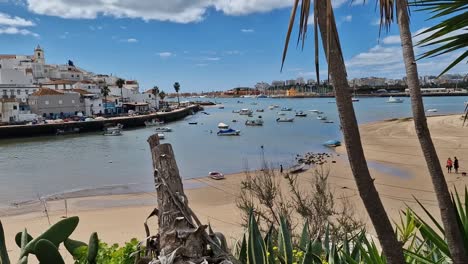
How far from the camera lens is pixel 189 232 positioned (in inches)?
61.7

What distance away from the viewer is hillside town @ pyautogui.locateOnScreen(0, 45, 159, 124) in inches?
2854

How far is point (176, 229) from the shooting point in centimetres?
159

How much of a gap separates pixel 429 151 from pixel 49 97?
8219 centimetres

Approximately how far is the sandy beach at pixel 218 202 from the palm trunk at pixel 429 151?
803 cm

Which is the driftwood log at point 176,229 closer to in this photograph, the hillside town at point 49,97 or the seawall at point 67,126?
the seawall at point 67,126

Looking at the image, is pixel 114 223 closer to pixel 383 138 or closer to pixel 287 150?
pixel 287 150

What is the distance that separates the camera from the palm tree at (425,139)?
2.66 metres

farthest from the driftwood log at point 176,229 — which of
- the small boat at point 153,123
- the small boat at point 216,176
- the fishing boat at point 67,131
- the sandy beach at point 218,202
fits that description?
the small boat at point 153,123

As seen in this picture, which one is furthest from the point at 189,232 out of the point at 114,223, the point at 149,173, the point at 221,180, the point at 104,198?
the point at 149,173

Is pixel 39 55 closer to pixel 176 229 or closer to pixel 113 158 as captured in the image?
pixel 113 158

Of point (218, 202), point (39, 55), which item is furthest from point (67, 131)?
point (39, 55)

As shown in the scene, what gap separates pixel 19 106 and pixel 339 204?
6866cm

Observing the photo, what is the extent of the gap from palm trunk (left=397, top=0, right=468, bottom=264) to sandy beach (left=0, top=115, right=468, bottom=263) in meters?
8.03

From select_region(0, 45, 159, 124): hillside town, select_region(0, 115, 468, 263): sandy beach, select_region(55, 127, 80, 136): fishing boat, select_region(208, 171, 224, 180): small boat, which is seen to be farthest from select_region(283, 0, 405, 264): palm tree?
select_region(0, 45, 159, 124): hillside town
